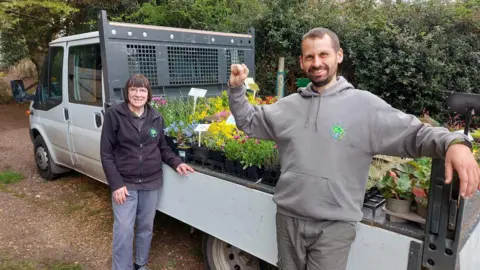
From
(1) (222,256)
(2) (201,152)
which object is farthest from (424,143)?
(1) (222,256)

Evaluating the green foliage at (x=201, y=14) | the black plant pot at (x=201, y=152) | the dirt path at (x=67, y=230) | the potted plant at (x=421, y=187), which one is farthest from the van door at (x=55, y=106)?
the green foliage at (x=201, y=14)

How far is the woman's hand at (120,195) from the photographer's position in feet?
8.97

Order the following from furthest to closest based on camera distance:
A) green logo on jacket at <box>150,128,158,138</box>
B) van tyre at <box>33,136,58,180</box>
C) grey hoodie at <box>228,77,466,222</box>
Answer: van tyre at <box>33,136,58,180</box> < green logo on jacket at <box>150,128,158,138</box> < grey hoodie at <box>228,77,466,222</box>

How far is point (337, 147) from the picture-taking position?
160cm

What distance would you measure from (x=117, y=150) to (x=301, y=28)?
521 centimetres

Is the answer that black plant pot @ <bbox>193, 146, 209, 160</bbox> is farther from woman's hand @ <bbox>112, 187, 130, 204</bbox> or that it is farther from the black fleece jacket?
woman's hand @ <bbox>112, 187, 130, 204</bbox>

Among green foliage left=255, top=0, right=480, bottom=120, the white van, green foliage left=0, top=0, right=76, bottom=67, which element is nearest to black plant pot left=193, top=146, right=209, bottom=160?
the white van

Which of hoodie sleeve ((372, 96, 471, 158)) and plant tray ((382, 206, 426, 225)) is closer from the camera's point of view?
hoodie sleeve ((372, 96, 471, 158))

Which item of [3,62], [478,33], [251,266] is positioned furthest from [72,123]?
[3,62]

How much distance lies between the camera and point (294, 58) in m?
7.25

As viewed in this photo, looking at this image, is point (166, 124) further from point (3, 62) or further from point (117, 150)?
point (3, 62)

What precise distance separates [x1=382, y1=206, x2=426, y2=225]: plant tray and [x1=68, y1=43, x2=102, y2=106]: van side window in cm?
300

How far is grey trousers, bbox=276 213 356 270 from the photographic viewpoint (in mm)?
1629

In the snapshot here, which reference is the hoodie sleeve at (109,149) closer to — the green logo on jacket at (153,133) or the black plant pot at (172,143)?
the green logo on jacket at (153,133)
